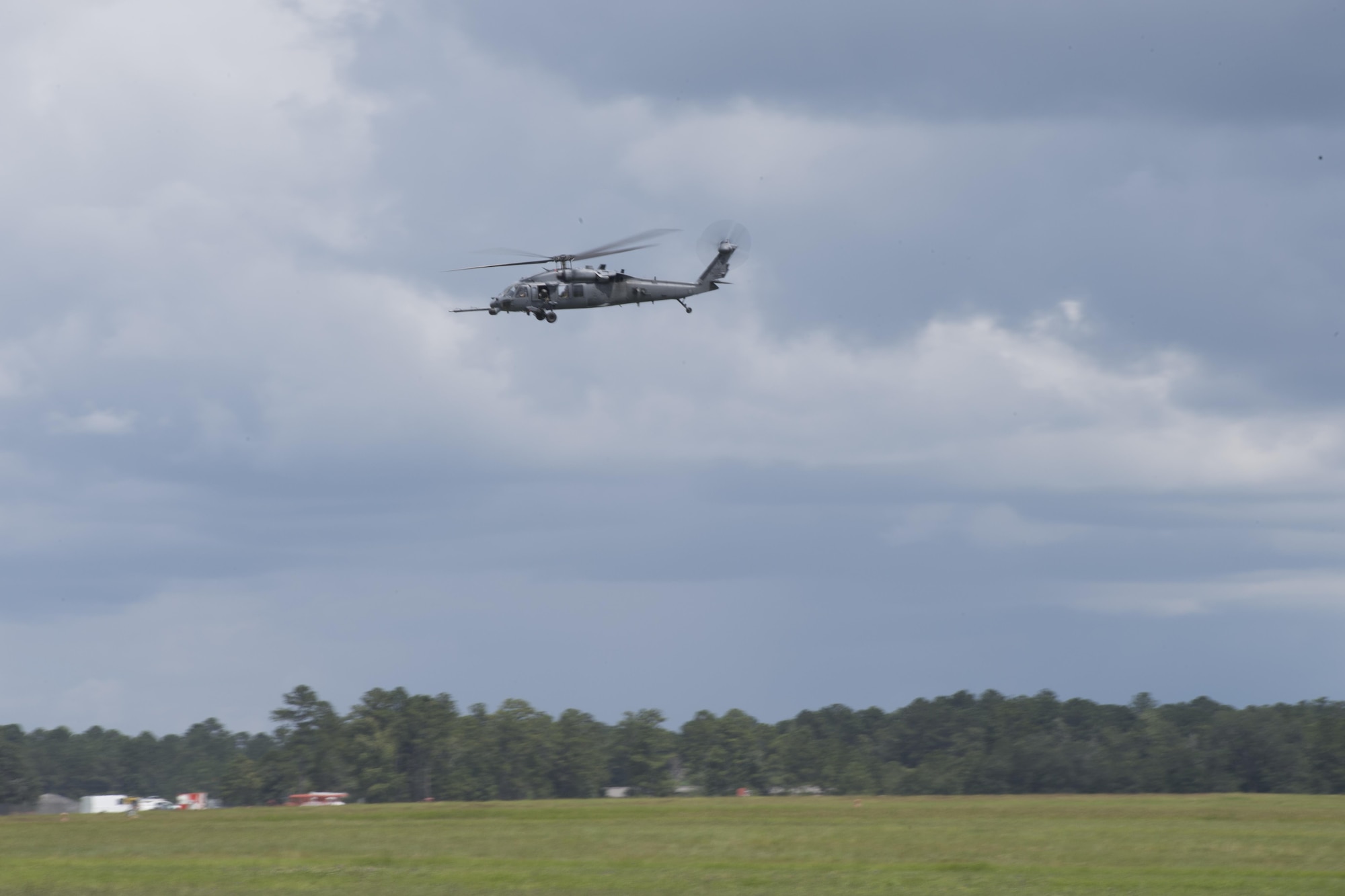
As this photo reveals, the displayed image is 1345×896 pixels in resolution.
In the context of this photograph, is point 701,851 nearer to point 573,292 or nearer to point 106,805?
point 573,292

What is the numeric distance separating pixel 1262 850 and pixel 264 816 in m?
47.4

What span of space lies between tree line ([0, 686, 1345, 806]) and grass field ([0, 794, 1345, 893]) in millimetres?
45175

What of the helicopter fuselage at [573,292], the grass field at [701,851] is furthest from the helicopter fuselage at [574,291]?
the grass field at [701,851]

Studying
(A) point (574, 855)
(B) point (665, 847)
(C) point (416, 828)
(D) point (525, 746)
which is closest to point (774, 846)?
(B) point (665, 847)

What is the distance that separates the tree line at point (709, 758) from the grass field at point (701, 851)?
45.2 metres

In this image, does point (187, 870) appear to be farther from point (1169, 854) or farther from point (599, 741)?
point (599, 741)

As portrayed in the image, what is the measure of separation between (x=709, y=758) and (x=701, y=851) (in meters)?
100

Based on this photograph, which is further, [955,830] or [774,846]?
[955,830]

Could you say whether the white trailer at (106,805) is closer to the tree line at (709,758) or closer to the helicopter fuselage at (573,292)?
the tree line at (709,758)

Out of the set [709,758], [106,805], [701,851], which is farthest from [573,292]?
[709,758]

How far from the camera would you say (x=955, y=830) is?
60.7 m

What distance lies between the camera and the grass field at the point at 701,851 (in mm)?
41094

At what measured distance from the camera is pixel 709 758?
150 metres

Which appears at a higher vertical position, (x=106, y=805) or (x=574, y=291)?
(x=574, y=291)
